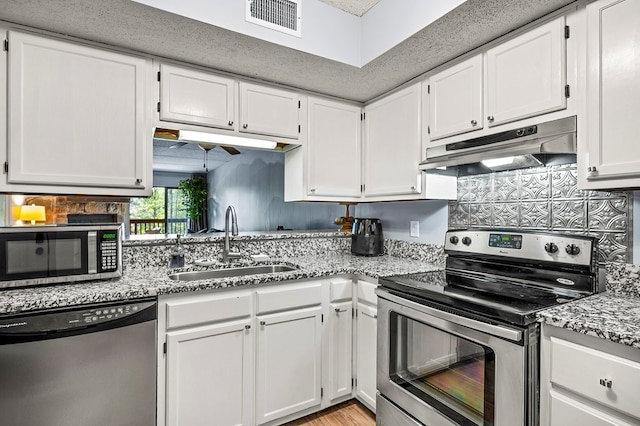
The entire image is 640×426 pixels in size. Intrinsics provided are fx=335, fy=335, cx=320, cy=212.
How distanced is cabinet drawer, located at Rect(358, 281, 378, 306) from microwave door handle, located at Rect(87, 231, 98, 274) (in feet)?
4.69

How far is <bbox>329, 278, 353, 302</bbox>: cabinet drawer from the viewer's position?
2.05m

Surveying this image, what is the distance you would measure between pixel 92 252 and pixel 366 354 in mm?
1585

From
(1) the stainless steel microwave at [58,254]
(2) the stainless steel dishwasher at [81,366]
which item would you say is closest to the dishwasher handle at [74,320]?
(2) the stainless steel dishwasher at [81,366]

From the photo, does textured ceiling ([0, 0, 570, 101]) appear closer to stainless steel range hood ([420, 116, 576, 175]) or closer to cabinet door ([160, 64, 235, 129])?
cabinet door ([160, 64, 235, 129])

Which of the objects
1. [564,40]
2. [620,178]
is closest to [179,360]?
[620,178]

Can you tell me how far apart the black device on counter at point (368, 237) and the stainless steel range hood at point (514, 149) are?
66 cm

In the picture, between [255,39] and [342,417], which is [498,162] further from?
[342,417]

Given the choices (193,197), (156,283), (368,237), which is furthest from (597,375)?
(193,197)

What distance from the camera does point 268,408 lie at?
72.4 inches

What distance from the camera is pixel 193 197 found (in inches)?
238

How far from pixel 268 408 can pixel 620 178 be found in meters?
1.95

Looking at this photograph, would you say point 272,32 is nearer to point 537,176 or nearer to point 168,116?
point 168,116

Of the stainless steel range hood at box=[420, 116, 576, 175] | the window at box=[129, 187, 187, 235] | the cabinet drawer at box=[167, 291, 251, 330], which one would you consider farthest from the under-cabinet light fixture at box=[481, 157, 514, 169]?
the window at box=[129, 187, 187, 235]

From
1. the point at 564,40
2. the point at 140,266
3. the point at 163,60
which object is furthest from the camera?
the point at 140,266
